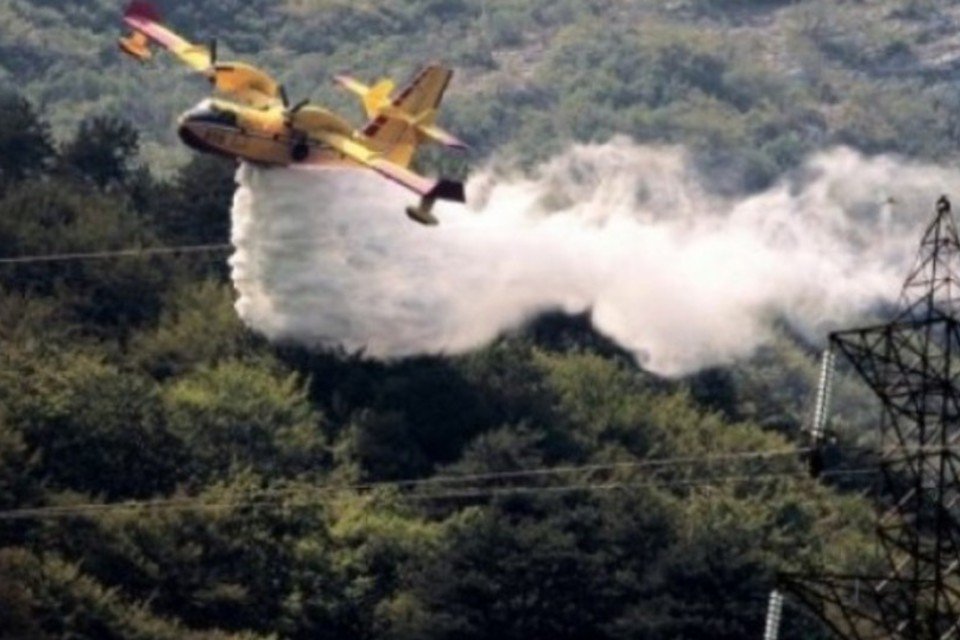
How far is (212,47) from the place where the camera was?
137m

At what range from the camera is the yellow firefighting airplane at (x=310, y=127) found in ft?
425

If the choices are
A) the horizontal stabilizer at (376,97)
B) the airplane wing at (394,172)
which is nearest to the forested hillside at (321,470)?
the airplane wing at (394,172)

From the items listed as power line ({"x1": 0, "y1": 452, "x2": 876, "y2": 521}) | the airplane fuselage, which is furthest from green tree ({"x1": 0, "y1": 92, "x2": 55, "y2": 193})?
the airplane fuselage

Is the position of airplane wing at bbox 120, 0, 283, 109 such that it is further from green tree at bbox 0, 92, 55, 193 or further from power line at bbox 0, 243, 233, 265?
green tree at bbox 0, 92, 55, 193

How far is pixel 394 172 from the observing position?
422 ft

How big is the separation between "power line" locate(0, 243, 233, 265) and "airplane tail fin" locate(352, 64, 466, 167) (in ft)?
55.2

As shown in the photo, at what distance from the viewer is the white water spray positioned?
468ft

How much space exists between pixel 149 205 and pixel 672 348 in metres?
23.1

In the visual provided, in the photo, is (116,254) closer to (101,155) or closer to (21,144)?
(21,144)

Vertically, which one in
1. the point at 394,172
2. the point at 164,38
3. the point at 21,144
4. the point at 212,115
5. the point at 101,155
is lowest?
the point at 101,155

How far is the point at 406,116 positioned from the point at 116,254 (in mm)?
25209

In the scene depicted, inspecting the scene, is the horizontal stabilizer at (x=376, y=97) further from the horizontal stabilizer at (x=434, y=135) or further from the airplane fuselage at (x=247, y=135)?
the airplane fuselage at (x=247, y=135)

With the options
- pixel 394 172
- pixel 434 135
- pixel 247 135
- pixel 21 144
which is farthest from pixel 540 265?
pixel 21 144

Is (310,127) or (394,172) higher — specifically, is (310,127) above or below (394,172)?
below
